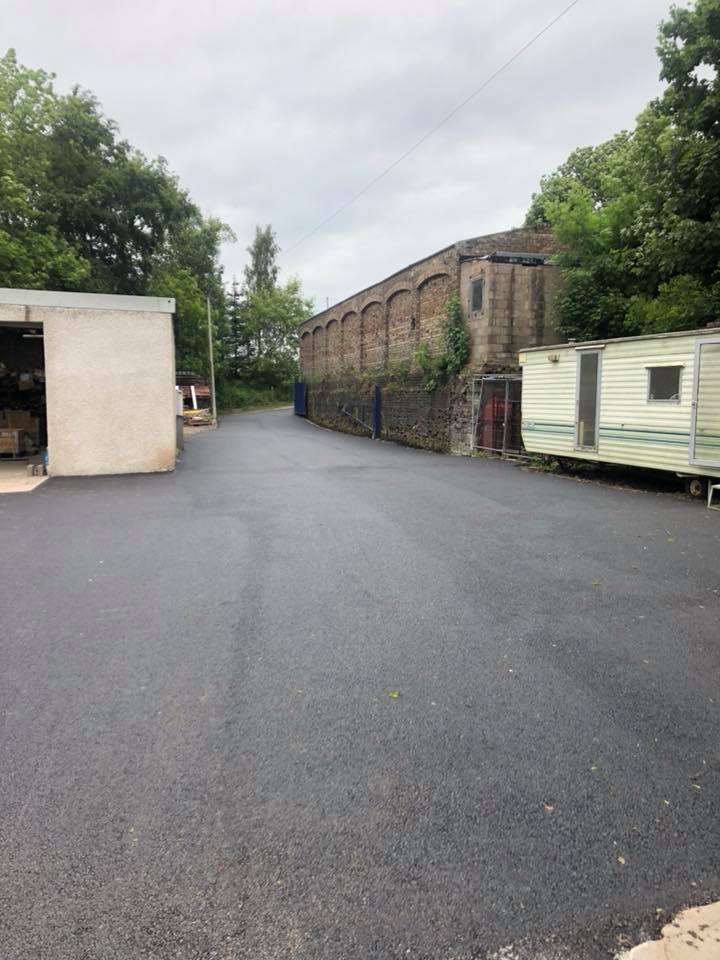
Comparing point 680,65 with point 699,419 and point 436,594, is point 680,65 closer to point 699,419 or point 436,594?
point 699,419

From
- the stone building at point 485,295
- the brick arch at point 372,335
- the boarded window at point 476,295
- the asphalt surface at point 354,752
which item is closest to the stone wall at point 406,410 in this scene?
the brick arch at point 372,335

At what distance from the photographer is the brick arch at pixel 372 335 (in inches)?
1035

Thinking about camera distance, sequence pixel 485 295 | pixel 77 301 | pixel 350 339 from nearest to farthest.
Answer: pixel 77 301 < pixel 485 295 < pixel 350 339

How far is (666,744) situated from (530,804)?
34.4 inches

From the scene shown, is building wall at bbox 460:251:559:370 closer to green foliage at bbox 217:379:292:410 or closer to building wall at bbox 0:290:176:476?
building wall at bbox 0:290:176:476

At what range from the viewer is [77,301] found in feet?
40.6

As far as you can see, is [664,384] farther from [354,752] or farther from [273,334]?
[273,334]

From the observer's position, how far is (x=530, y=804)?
260 centimetres

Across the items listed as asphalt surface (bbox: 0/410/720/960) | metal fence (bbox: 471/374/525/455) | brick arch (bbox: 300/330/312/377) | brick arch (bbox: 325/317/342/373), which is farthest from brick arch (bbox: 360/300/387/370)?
asphalt surface (bbox: 0/410/720/960)

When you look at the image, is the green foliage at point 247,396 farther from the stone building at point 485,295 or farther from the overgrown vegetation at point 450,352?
the overgrown vegetation at point 450,352

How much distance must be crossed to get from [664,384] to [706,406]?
980 millimetres

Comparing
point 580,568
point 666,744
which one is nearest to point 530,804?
point 666,744

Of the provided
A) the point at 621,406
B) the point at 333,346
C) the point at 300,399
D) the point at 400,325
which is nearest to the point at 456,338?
the point at 400,325

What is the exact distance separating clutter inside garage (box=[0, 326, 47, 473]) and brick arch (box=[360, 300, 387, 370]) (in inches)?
511
